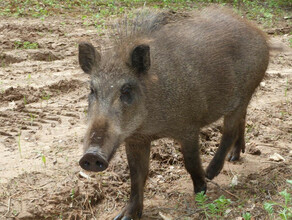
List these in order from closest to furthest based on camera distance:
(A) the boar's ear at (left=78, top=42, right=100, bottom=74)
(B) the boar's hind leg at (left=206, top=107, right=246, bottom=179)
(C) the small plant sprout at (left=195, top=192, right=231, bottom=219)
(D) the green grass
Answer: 1. (C) the small plant sprout at (left=195, top=192, right=231, bottom=219)
2. (A) the boar's ear at (left=78, top=42, right=100, bottom=74)
3. (B) the boar's hind leg at (left=206, top=107, right=246, bottom=179)
4. (D) the green grass

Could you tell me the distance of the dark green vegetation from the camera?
1067 cm

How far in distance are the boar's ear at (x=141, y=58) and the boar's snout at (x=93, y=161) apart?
1.00 m

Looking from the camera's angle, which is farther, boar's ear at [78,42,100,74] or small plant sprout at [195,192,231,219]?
boar's ear at [78,42,100,74]

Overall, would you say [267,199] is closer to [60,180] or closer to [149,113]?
[149,113]

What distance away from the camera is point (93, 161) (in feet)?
10.5

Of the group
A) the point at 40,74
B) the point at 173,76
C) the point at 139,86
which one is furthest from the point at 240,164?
the point at 40,74

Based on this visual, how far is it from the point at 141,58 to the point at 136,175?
1176 mm

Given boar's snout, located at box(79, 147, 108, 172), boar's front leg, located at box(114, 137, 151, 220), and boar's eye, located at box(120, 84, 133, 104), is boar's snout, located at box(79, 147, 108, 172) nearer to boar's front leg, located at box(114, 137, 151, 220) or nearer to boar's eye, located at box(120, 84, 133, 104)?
boar's eye, located at box(120, 84, 133, 104)

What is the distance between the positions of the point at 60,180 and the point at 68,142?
79 cm

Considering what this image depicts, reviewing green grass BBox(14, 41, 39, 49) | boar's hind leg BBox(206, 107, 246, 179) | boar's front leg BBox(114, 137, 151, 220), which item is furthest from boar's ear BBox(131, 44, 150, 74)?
green grass BBox(14, 41, 39, 49)

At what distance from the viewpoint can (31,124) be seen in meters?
5.71

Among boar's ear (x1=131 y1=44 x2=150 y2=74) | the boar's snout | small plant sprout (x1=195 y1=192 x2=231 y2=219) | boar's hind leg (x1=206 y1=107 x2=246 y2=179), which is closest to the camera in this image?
the boar's snout

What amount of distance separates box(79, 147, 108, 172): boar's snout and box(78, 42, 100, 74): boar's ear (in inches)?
42.3

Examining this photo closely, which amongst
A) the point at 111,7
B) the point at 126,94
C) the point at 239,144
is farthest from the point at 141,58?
the point at 111,7
